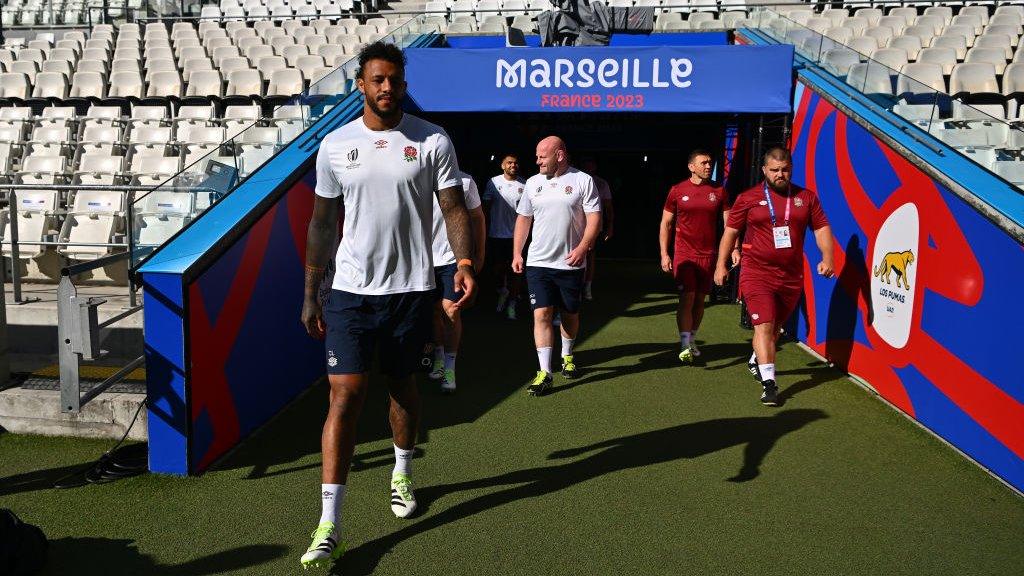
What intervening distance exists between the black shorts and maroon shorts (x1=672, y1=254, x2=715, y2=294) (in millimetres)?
2326

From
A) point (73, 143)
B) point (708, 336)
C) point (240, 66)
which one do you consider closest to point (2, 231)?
point (73, 143)

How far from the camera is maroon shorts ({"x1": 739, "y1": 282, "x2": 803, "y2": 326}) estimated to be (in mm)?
5922

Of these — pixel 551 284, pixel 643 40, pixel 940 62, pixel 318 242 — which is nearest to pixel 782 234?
pixel 551 284

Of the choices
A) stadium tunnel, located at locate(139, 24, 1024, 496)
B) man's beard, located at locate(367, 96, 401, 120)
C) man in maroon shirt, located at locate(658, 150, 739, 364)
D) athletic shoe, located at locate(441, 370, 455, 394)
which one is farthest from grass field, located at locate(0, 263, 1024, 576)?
man's beard, located at locate(367, 96, 401, 120)

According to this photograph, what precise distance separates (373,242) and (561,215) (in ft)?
9.42

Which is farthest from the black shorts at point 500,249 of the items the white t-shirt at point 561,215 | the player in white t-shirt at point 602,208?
the white t-shirt at point 561,215

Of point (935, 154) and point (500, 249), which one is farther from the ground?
point (935, 154)

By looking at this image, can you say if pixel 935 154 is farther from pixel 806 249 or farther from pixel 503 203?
pixel 503 203

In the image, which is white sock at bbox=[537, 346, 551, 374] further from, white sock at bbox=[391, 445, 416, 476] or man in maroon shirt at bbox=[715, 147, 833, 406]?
white sock at bbox=[391, 445, 416, 476]

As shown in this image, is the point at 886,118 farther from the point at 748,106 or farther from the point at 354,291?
the point at 354,291

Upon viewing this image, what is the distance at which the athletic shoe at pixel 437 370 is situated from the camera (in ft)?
20.8

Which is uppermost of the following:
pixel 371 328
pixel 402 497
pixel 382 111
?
pixel 382 111

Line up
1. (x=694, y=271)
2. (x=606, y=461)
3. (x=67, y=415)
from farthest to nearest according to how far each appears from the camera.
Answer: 1. (x=694, y=271)
2. (x=67, y=415)
3. (x=606, y=461)

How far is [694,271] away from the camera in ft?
23.3
